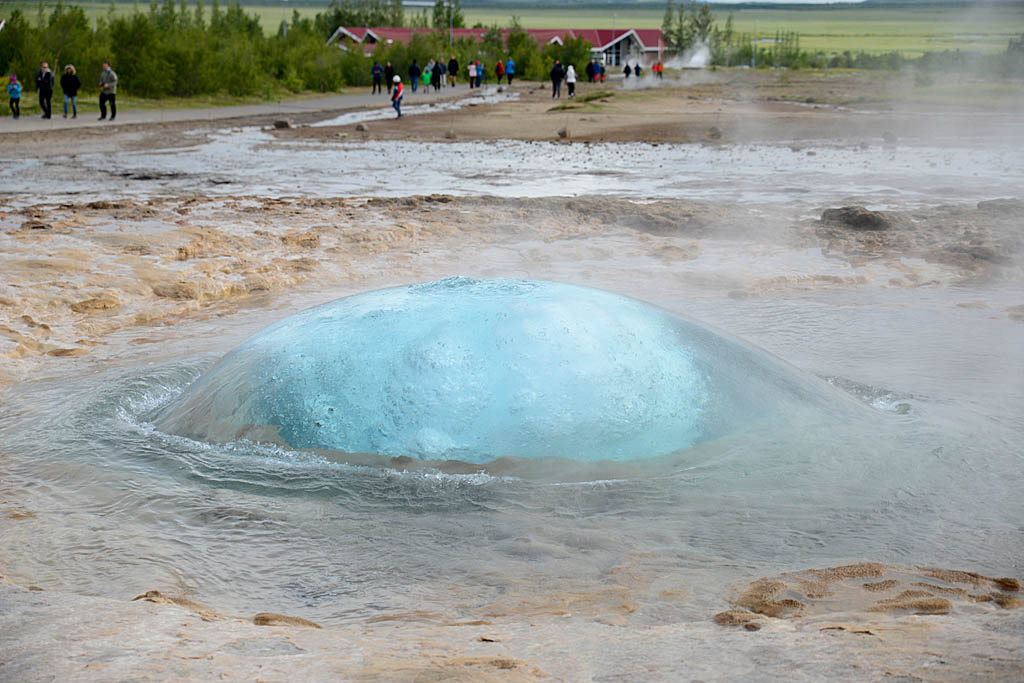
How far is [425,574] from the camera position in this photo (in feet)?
11.0

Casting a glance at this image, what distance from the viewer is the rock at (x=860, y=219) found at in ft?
32.4

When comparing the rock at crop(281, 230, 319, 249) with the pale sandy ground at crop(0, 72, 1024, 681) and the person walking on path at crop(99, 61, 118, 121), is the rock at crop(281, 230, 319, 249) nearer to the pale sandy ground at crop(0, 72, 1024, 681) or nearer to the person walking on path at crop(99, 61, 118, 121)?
the pale sandy ground at crop(0, 72, 1024, 681)

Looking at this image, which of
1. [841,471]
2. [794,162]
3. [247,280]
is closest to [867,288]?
[841,471]

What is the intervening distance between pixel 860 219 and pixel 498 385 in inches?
276

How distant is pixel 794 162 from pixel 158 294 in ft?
37.8

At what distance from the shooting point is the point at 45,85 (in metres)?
20.6

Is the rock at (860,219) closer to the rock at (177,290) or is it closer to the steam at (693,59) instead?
the rock at (177,290)

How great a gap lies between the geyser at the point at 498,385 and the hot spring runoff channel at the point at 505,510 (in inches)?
2.7

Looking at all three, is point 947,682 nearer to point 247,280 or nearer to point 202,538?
point 202,538

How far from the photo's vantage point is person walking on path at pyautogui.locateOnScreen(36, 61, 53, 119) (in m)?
20.4

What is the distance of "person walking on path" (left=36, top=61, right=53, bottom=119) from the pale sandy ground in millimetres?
2590

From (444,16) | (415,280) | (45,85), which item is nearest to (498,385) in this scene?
(415,280)

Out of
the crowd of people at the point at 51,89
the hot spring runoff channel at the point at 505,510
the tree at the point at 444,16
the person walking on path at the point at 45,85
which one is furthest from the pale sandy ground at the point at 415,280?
the tree at the point at 444,16

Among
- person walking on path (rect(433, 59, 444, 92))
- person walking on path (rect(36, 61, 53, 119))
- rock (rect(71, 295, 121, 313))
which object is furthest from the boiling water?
person walking on path (rect(433, 59, 444, 92))
